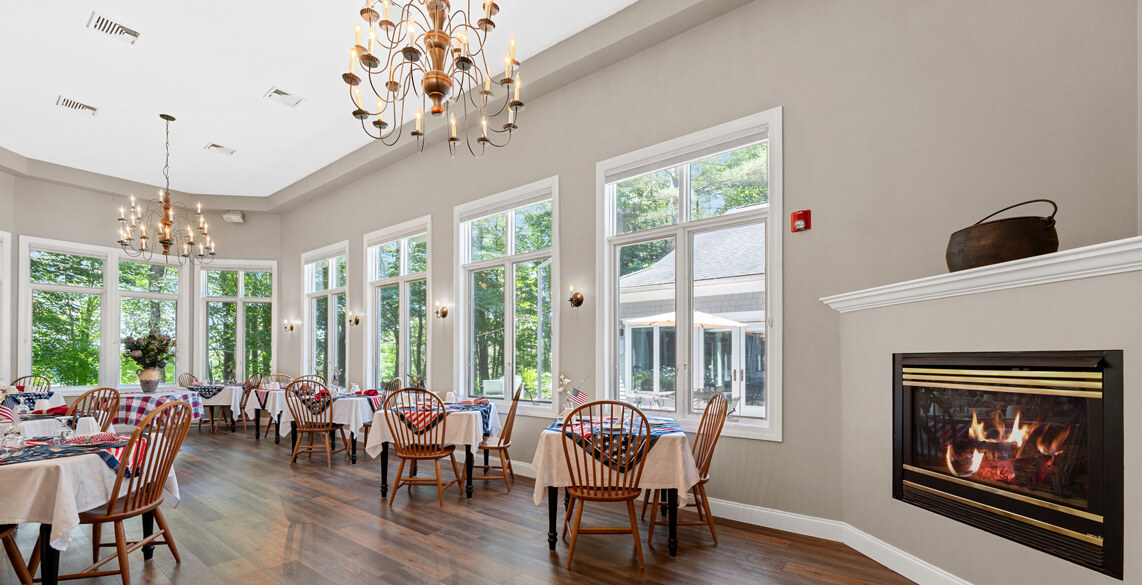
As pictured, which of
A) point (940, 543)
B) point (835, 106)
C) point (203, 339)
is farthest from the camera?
point (203, 339)

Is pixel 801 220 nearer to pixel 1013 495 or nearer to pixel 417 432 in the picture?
pixel 1013 495

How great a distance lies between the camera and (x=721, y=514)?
14.5 ft

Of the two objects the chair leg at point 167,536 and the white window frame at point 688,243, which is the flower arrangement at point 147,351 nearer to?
the chair leg at point 167,536

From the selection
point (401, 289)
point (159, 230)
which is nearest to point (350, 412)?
point (401, 289)

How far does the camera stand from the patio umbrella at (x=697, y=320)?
4.63m

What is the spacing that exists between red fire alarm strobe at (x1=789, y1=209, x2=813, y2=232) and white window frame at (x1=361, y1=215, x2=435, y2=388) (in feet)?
15.2

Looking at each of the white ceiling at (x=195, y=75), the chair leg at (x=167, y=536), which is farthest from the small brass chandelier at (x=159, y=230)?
the chair leg at (x=167, y=536)

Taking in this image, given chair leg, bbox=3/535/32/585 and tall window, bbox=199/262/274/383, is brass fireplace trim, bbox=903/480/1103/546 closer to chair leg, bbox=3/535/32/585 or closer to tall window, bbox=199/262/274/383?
chair leg, bbox=3/535/32/585

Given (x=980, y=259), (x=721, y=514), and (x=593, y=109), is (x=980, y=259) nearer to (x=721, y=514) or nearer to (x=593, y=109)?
(x=721, y=514)

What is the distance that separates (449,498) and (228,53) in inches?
183

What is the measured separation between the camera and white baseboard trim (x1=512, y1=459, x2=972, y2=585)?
121 inches

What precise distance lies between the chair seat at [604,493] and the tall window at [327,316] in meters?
6.59

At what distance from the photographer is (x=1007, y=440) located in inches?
107

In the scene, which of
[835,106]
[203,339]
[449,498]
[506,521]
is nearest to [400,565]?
[506,521]
